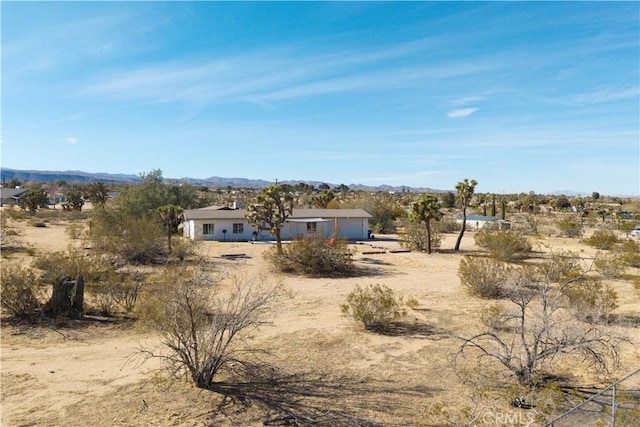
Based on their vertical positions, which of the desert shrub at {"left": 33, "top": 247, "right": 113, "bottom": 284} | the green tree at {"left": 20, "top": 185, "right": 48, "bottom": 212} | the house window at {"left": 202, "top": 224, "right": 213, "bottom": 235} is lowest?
the desert shrub at {"left": 33, "top": 247, "right": 113, "bottom": 284}

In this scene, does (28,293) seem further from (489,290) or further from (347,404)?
(489,290)

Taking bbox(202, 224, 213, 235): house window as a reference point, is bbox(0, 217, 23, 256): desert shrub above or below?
below

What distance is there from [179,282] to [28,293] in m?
7.09

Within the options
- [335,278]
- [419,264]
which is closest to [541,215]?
[419,264]

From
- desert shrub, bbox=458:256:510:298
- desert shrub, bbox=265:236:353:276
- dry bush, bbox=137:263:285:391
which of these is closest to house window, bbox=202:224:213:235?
desert shrub, bbox=265:236:353:276

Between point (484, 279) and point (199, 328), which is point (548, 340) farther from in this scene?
point (484, 279)

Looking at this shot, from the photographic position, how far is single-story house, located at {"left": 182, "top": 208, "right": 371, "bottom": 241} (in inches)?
1574

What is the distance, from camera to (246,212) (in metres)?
39.1

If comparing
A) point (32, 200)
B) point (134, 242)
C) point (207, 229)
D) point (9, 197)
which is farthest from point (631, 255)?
point (9, 197)

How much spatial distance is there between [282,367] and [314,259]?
46.8 feet

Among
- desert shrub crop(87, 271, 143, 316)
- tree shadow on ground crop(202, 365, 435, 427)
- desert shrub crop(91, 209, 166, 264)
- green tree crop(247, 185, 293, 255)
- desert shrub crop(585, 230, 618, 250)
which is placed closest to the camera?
tree shadow on ground crop(202, 365, 435, 427)

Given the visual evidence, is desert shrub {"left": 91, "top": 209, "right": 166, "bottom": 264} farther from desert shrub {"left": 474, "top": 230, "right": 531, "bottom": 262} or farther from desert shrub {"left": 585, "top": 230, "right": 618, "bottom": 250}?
desert shrub {"left": 585, "top": 230, "right": 618, "bottom": 250}

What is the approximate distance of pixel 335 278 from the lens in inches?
960

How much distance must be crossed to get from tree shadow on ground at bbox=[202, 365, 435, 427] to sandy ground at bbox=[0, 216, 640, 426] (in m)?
0.04
